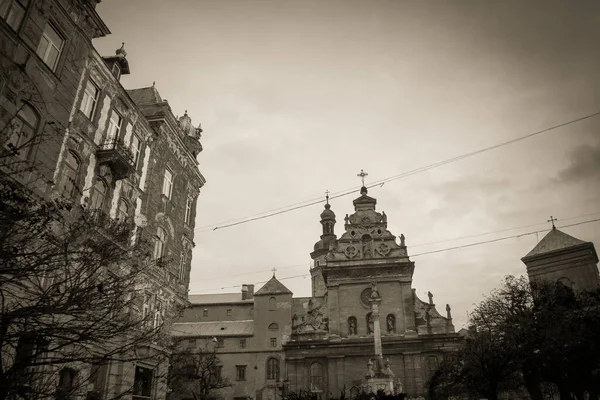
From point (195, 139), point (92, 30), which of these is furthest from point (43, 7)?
point (195, 139)

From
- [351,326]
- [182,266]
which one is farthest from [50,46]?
[351,326]

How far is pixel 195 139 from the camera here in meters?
Result: 27.4

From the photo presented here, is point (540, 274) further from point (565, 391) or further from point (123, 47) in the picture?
point (123, 47)

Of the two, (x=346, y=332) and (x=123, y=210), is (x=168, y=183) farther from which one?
(x=346, y=332)

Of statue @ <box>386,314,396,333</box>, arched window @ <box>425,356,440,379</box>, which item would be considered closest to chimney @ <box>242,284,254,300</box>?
statue @ <box>386,314,396,333</box>

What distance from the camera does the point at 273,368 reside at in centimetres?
4853

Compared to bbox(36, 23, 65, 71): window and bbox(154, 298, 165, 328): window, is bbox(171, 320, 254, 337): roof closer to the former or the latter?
bbox(154, 298, 165, 328): window

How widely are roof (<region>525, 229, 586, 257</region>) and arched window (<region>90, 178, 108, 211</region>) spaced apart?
47.3m

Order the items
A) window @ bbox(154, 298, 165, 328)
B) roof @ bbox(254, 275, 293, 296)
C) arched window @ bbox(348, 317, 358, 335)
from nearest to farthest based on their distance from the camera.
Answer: window @ bbox(154, 298, 165, 328)
arched window @ bbox(348, 317, 358, 335)
roof @ bbox(254, 275, 293, 296)

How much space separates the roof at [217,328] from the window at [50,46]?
41703 mm

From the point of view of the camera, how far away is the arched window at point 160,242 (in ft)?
70.6

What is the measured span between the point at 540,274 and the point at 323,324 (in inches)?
993

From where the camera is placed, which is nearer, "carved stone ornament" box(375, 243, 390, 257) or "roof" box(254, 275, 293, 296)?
"carved stone ornament" box(375, 243, 390, 257)

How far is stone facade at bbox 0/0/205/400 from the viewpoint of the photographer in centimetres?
1260
